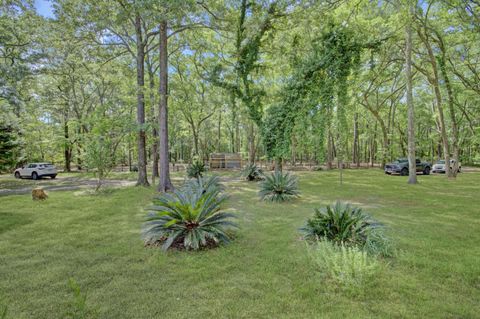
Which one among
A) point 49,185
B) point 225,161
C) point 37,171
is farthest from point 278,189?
point 37,171

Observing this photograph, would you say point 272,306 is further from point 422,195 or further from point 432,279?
point 422,195

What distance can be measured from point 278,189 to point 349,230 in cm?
472

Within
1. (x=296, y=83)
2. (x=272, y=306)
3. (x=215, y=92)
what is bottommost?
(x=272, y=306)

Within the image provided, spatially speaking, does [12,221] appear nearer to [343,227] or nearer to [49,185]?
[343,227]

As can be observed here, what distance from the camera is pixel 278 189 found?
29.7 feet

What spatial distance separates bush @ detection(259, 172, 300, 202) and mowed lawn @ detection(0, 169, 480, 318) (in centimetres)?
241

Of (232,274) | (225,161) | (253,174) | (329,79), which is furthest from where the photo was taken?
(225,161)

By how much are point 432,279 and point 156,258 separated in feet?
13.3

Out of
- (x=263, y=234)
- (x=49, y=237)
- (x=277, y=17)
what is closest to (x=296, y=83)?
(x=277, y=17)

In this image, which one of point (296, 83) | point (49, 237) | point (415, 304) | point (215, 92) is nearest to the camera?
point (415, 304)

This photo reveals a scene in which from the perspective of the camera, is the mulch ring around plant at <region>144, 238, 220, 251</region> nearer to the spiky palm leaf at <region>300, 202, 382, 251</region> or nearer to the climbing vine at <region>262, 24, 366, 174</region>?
the spiky palm leaf at <region>300, 202, 382, 251</region>

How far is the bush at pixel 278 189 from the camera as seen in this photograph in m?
8.92

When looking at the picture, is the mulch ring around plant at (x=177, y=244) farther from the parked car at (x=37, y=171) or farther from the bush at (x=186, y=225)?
the parked car at (x=37, y=171)

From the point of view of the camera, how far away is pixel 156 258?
407cm
